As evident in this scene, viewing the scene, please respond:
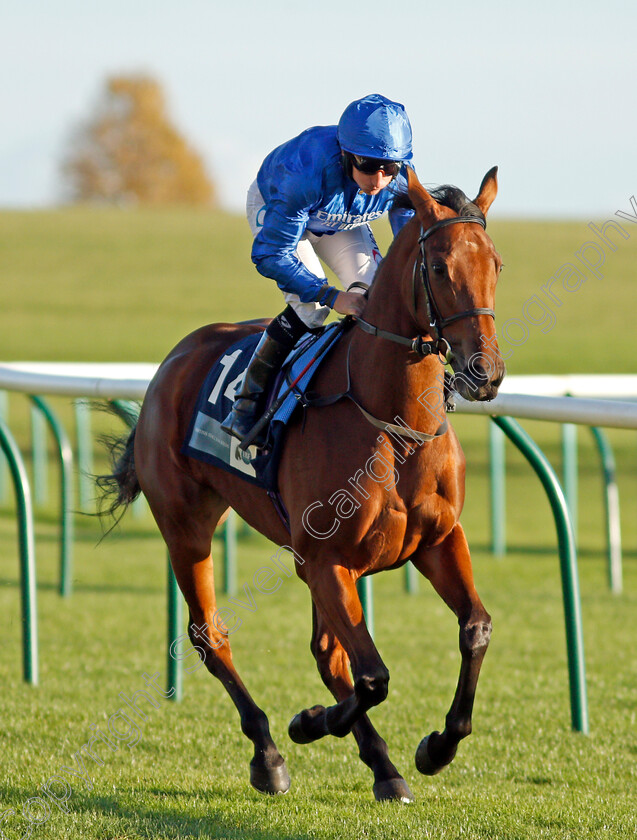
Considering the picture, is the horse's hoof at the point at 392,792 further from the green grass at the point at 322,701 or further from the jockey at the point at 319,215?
the jockey at the point at 319,215

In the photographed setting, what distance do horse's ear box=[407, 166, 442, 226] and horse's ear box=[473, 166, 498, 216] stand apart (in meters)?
0.19

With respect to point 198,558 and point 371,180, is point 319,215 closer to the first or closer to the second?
point 371,180

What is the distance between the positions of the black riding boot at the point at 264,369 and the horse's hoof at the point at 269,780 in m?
1.12

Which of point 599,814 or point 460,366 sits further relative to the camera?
point 599,814

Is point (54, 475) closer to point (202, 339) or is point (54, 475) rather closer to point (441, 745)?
point (202, 339)

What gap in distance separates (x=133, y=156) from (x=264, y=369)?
58.8m

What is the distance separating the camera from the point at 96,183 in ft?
192

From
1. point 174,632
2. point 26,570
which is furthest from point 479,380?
point 26,570

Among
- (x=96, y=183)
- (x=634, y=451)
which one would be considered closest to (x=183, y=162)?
(x=96, y=183)

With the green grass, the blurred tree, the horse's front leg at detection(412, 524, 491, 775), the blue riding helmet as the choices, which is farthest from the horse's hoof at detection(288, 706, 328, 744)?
the blurred tree

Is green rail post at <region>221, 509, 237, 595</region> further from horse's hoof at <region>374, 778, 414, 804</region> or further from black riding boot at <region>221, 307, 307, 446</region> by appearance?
horse's hoof at <region>374, 778, 414, 804</region>

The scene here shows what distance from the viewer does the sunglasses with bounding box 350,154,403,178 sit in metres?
3.26

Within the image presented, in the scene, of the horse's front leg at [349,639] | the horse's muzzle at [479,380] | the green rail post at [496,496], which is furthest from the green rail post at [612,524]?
the horse's muzzle at [479,380]

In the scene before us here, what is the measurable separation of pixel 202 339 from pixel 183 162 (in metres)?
57.4
